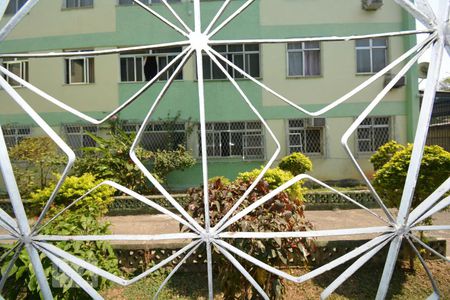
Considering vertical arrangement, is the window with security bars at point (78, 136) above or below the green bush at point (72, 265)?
above

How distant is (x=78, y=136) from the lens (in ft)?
36.7

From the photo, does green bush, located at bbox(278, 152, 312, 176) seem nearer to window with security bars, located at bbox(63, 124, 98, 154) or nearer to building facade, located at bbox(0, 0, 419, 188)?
building facade, located at bbox(0, 0, 419, 188)

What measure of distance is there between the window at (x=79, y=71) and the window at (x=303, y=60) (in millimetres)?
7033

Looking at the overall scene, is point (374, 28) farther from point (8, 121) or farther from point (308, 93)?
point (8, 121)

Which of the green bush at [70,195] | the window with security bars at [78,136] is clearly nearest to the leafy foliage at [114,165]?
the window with security bars at [78,136]

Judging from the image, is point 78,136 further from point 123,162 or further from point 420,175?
point 420,175

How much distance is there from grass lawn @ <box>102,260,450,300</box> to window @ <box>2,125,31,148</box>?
9958 mm

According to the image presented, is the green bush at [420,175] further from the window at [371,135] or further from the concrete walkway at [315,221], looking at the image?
the window at [371,135]

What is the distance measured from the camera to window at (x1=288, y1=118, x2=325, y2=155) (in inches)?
441

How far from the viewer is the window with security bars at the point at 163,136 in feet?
35.8

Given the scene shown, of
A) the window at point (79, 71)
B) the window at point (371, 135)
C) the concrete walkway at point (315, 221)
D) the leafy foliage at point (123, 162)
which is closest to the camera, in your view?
the concrete walkway at point (315, 221)

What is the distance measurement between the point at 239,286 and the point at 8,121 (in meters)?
11.8

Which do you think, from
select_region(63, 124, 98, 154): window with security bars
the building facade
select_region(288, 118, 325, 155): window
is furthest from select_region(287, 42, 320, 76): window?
select_region(63, 124, 98, 154): window with security bars

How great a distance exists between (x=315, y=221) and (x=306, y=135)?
16.3 feet
